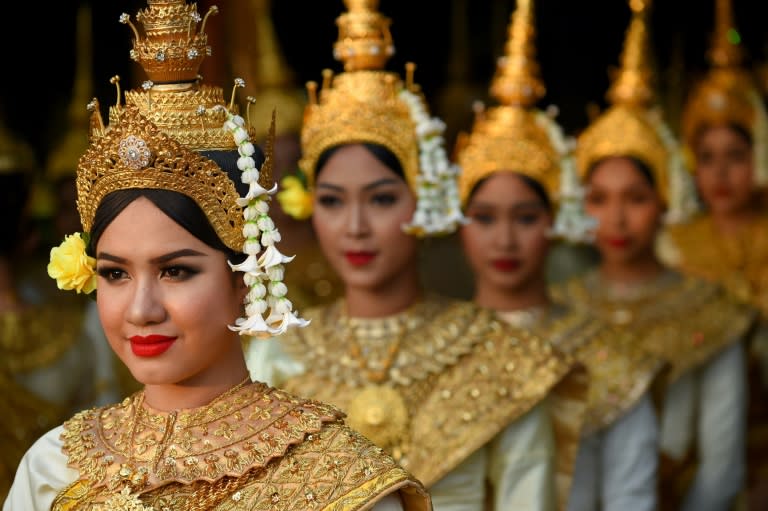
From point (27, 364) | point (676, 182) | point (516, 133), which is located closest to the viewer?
point (516, 133)

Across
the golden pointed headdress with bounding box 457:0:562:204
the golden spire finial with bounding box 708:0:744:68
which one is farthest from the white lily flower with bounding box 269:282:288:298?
the golden spire finial with bounding box 708:0:744:68

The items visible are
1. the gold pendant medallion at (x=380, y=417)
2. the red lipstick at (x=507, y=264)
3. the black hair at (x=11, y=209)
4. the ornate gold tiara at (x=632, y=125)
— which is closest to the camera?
the gold pendant medallion at (x=380, y=417)

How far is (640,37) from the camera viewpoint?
7.75 meters

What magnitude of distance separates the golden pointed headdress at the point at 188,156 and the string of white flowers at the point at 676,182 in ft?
12.9

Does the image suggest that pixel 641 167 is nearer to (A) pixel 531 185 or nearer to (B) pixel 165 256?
(A) pixel 531 185

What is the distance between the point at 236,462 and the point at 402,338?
184cm

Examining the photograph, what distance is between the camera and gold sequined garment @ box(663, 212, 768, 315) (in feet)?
29.2

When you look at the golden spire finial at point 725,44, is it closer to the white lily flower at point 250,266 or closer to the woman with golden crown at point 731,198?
the woman with golden crown at point 731,198

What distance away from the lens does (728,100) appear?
915cm

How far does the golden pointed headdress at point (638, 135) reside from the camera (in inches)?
300

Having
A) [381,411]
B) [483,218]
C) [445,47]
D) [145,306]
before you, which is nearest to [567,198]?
[483,218]

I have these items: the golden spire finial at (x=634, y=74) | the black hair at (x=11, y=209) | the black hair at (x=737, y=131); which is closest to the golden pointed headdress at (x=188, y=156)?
the black hair at (x=11, y=209)

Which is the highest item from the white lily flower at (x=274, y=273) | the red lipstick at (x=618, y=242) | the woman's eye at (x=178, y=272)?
the woman's eye at (x=178, y=272)

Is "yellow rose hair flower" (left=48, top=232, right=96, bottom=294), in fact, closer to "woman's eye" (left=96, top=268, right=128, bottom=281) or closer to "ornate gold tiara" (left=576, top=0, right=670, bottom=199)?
"woman's eye" (left=96, top=268, right=128, bottom=281)
